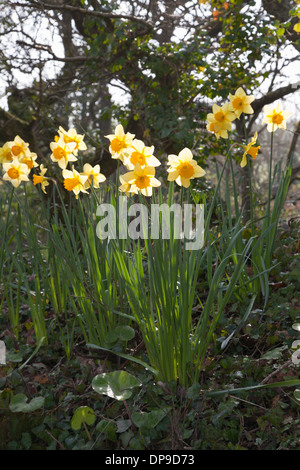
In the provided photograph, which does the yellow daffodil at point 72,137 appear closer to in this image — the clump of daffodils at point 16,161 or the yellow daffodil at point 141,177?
the clump of daffodils at point 16,161

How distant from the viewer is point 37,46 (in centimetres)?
441

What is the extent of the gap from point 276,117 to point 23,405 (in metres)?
1.57

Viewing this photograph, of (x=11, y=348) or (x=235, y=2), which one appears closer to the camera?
(x=11, y=348)

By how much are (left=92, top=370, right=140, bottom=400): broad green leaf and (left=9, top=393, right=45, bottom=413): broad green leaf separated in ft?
0.65

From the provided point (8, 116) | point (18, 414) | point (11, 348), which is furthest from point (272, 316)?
point (8, 116)

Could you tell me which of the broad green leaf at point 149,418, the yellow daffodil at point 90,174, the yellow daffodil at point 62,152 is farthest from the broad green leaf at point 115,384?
the yellow daffodil at point 62,152

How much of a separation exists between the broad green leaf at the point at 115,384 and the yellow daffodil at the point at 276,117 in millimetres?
1255

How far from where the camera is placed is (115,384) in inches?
56.0

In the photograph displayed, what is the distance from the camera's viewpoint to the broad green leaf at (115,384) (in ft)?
4.55

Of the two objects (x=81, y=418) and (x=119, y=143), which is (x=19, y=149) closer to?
(x=119, y=143)

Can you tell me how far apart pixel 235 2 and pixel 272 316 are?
315 cm

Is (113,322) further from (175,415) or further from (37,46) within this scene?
(37,46)

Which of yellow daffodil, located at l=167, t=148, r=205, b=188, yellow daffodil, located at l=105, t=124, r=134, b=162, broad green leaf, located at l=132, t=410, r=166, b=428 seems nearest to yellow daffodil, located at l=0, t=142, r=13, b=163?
yellow daffodil, located at l=105, t=124, r=134, b=162
